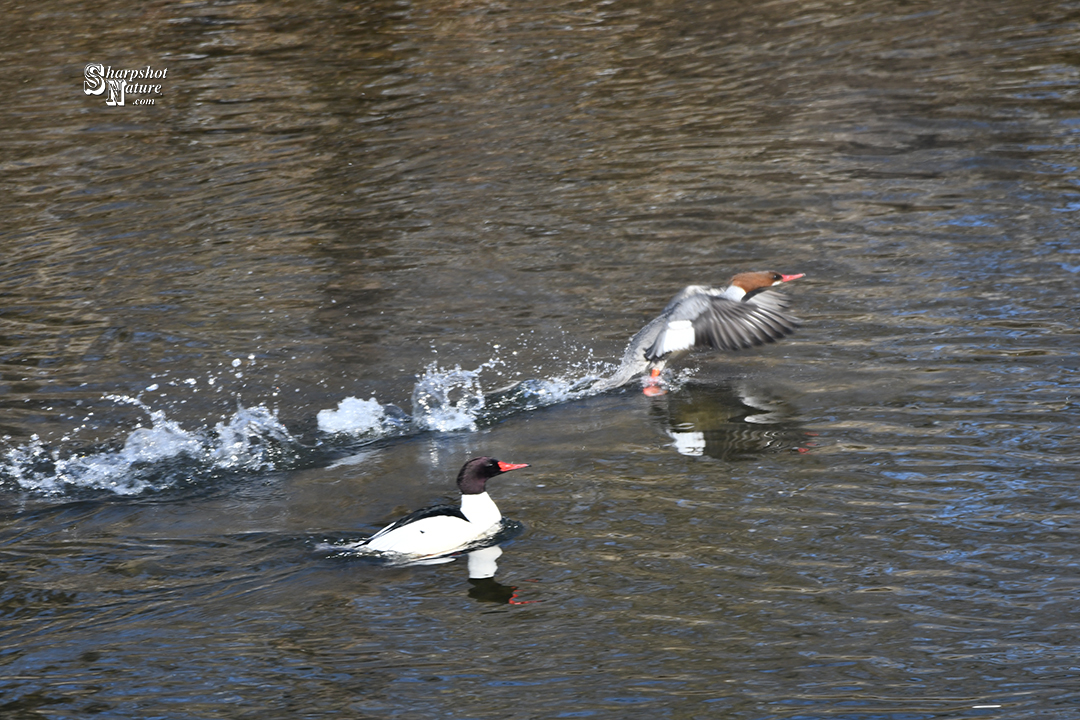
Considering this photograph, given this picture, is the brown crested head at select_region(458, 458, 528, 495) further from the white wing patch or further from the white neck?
the white wing patch

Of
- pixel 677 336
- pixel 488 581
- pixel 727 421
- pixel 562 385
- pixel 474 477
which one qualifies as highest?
pixel 677 336

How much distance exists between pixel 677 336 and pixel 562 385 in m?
1.05

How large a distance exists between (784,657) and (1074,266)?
6.32 metres

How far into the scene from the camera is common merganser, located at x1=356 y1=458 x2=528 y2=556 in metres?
7.45

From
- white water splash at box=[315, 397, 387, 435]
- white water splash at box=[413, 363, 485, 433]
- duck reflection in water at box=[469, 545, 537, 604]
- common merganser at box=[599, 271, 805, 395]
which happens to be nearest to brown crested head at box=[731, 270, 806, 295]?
common merganser at box=[599, 271, 805, 395]

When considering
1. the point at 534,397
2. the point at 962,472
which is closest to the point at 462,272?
the point at 534,397

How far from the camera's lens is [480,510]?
762 cm

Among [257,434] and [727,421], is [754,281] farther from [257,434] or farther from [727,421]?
[257,434]

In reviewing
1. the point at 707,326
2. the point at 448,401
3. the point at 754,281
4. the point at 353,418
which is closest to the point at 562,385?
the point at 448,401

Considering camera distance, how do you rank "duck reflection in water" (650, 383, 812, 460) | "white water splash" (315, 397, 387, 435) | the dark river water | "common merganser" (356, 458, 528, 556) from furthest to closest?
"white water splash" (315, 397, 387, 435) → "duck reflection in water" (650, 383, 812, 460) → "common merganser" (356, 458, 528, 556) → the dark river water

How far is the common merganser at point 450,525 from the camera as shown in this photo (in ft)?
24.4

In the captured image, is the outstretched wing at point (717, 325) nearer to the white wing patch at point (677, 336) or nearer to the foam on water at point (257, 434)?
the white wing patch at point (677, 336)

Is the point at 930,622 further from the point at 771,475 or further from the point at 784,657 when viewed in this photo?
the point at 771,475

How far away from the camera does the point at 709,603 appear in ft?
21.7
